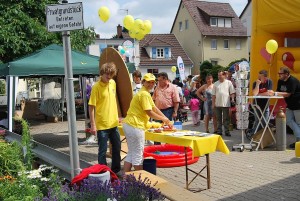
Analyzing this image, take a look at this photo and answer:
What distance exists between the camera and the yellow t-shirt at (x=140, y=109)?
5.55m

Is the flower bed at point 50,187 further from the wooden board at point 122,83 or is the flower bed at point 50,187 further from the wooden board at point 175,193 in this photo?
the wooden board at point 122,83

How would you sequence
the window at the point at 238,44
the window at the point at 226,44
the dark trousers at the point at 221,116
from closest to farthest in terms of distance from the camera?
the dark trousers at the point at 221,116 < the window at the point at 226,44 < the window at the point at 238,44

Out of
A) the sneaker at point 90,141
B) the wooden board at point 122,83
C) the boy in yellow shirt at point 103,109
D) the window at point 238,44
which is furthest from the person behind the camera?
the window at point 238,44

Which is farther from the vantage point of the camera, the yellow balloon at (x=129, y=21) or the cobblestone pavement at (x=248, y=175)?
the yellow balloon at (x=129, y=21)

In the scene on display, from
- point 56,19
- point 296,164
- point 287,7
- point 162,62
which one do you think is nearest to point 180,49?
point 162,62

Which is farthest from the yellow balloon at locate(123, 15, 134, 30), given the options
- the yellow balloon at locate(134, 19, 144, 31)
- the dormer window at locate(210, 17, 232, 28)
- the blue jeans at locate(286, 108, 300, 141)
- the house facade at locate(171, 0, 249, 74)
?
the dormer window at locate(210, 17, 232, 28)

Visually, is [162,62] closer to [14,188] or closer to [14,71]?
[14,71]

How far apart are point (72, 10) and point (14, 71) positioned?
5.66 meters

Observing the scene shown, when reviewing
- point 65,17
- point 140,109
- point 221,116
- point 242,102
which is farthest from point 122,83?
point 221,116

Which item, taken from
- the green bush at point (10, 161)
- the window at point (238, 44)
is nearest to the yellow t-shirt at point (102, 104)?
the green bush at point (10, 161)

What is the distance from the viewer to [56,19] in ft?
12.7

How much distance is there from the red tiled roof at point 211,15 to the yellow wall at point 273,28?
1393 inches

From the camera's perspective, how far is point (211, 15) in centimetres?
4725

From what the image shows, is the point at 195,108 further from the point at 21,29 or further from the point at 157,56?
the point at 157,56
